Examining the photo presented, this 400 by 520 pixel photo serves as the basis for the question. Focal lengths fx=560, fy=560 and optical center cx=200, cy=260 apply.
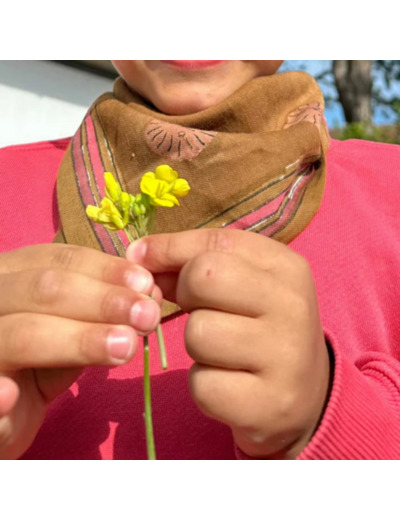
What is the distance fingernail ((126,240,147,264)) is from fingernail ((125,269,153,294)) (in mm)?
18

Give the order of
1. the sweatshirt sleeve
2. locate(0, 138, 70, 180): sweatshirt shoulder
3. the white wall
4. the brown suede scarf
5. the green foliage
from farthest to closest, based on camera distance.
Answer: the green foliage < the white wall < locate(0, 138, 70, 180): sweatshirt shoulder < the brown suede scarf < the sweatshirt sleeve

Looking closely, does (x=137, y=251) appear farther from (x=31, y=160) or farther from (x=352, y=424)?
(x=31, y=160)

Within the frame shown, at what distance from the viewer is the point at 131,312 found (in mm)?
464

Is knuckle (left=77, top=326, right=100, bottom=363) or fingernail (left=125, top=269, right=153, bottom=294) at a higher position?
fingernail (left=125, top=269, right=153, bottom=294)

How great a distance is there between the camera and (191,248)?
513mm

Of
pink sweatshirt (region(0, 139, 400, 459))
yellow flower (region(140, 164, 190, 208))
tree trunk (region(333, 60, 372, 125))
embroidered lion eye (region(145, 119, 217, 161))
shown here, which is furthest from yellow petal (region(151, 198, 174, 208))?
tree trunk (region(333, 60, 372, 125))

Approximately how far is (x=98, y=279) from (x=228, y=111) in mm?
482

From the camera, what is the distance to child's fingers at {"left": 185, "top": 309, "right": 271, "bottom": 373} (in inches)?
18.8

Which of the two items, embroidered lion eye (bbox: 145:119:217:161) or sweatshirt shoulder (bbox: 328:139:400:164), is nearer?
embroidered lion eye (bbox: 145:119:217:161)

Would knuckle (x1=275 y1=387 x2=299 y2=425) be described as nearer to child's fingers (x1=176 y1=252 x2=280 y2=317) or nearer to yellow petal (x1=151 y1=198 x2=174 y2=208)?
child's fingers (x1=176 y1=252 x2=280 y2=317)

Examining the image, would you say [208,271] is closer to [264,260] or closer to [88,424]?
[264,260]

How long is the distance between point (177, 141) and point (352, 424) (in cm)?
49

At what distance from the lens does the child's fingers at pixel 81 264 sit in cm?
50

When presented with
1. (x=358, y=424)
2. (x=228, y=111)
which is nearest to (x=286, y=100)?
(x=228, y=111)
